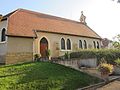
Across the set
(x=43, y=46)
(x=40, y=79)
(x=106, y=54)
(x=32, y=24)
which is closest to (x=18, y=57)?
(x=43, y=46)

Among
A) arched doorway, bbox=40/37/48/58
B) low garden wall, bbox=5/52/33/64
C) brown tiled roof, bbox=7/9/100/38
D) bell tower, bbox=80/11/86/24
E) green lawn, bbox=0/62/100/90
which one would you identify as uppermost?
bell tower, bbox=80/11/86/24

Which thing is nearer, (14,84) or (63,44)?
(14,84)

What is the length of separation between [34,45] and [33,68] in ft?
32.2

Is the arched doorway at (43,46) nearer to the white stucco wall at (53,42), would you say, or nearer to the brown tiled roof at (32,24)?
the white stucco wall at (53,42)

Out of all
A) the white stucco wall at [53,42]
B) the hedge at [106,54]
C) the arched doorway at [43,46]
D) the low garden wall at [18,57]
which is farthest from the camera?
the arched doorway at [43,46]

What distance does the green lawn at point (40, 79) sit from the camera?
13844 mm

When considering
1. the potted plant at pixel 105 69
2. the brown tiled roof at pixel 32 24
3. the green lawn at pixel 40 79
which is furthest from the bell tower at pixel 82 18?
the potted plant at pixel 105 69

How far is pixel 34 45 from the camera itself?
28.1 m

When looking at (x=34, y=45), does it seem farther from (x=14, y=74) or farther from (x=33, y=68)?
(x=14, y=74)

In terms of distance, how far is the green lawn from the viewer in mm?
13844

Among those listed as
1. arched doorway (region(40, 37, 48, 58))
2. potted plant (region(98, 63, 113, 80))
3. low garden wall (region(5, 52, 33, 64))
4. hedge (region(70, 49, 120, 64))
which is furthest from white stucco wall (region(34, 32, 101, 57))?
potted plant (region(98, 63, 113, 80))

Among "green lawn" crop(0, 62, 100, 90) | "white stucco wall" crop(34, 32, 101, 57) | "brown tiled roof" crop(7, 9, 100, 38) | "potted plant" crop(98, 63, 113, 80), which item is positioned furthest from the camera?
"white stucco wall" crop(34, 32, 101, 57)

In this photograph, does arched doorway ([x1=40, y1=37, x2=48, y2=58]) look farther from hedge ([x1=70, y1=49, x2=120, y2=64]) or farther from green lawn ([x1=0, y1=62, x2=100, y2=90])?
green lawn ([x1=0, y1=62, x2=100, y2=90])

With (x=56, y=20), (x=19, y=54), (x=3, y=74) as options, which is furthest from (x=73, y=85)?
(x=56, y=20)
